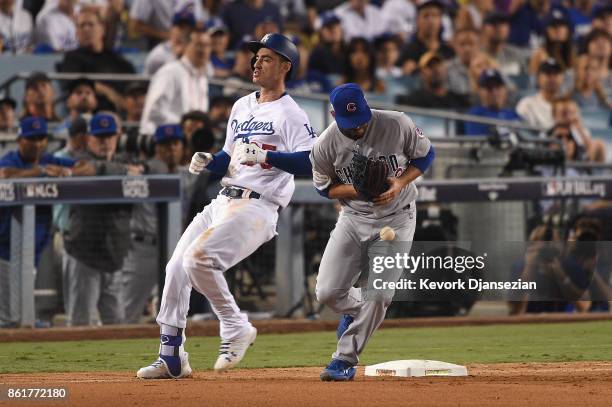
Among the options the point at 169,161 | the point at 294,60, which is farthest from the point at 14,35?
the point at 294,60

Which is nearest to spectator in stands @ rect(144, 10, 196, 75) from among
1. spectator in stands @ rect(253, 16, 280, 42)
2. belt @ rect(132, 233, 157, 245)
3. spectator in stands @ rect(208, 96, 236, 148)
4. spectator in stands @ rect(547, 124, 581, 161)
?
spectator in stands @ rect(208, 96, 236, 148)

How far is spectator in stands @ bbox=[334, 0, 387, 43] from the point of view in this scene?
1861cm

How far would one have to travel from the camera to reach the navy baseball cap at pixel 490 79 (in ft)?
53.4

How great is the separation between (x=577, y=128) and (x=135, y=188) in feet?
20.2

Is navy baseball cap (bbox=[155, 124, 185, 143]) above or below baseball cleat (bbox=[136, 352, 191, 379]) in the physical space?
above

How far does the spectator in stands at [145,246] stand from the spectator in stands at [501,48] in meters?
7.06

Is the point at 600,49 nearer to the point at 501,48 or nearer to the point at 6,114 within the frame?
the point at 501,48

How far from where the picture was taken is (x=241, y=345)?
8.36m

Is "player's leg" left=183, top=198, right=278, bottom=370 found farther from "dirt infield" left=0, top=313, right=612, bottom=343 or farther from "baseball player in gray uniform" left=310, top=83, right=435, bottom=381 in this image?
"dirt infield" left=0, top=313, right=612, bottom=343

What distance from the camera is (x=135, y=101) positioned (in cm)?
1469

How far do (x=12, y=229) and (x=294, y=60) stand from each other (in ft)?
15.4

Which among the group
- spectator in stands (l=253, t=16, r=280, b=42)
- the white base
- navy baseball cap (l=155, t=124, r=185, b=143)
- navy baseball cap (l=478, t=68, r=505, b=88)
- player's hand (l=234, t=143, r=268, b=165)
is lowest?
the white base

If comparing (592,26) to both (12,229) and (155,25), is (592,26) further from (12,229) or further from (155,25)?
(12,229)

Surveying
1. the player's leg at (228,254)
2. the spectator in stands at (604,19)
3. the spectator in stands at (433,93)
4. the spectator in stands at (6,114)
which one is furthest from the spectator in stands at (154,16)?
the player's leg at (228,254)
